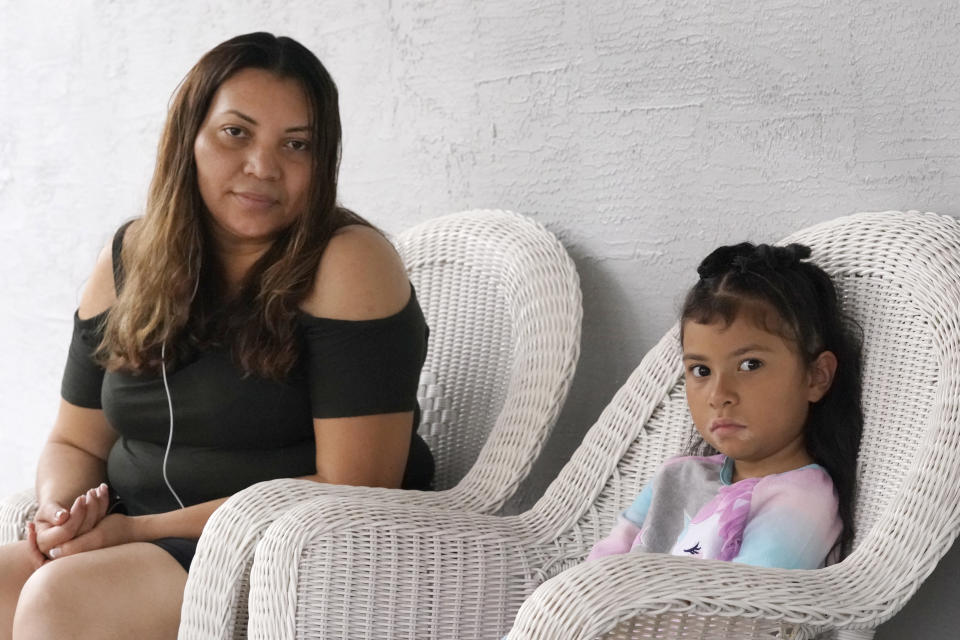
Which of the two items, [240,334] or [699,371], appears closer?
[699,371]

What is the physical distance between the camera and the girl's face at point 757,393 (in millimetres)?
1707

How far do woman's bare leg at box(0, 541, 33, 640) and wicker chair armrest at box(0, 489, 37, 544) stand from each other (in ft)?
0.43

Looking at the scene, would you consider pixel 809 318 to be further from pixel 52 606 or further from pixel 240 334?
pixel 52 606

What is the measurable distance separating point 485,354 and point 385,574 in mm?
720

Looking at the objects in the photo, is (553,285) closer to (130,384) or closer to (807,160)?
(807,160)

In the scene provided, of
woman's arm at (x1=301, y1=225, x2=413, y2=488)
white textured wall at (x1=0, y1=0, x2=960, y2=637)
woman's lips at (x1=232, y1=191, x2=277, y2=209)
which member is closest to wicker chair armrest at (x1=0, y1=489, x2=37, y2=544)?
woman's arm at (x1=301, y1=225, x2=413, y2=488)

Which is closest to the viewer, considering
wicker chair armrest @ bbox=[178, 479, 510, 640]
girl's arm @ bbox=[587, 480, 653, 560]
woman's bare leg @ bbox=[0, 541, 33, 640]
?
wicker chair armrest @ bbox=[178, 479, 510, 640]

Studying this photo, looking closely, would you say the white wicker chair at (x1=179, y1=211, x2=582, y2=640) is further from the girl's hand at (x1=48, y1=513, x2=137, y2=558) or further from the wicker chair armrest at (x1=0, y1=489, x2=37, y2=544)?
the wicker chair armrest at (x1=0, y1=489, x2=37, y2=544)

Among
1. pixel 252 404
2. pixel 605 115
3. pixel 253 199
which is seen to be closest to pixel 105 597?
pixel 252 404

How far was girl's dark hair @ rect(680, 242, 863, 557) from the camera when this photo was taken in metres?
1.71

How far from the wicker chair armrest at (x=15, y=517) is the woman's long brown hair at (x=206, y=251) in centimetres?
30

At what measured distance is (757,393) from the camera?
1.71 metres

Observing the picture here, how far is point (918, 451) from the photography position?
5.28 feet

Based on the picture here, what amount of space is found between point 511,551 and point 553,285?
1.83ft
